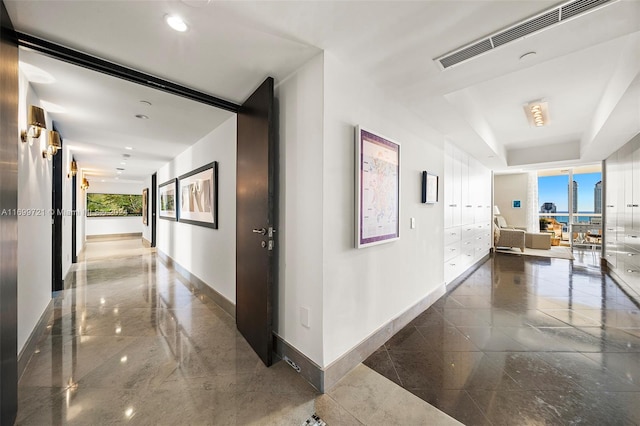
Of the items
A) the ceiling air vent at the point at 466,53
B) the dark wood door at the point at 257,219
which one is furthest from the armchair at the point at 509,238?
the dark wood door at the point at 257,219

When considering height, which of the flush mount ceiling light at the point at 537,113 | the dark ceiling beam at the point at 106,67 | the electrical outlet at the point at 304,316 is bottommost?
the electrical outlet at the point at 304,316

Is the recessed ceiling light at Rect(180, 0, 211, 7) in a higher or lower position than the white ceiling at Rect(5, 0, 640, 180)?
lower

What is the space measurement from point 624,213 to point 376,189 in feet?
16.8

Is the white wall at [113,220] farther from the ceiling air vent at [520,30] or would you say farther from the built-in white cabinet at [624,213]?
the built-in white cabinet at [624,213]

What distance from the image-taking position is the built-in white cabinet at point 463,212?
4.02 m

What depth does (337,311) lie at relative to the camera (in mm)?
1933

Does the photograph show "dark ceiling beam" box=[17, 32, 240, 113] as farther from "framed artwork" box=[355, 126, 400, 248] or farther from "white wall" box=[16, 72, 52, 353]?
"framed artwork" box=[355, 126, 400, 248]

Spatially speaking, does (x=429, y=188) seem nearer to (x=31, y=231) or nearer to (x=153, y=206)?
(x=31, y=231)

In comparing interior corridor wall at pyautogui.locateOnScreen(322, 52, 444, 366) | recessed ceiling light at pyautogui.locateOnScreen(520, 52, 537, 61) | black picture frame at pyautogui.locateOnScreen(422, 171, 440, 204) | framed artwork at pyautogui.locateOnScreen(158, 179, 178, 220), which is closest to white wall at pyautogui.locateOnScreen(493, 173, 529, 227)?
black picture frame at pyautogui.locateOnScreen(422, 171, 440, 204)

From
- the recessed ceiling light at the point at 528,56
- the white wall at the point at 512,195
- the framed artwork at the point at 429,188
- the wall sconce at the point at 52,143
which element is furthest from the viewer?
the white wall at the point at 512,195

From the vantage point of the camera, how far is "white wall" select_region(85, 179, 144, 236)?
33.3 feet

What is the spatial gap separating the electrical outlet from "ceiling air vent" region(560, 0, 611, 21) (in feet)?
8.36

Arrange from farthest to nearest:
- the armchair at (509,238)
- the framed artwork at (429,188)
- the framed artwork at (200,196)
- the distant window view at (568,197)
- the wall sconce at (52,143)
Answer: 1. the distant window view at (568,197)
2. the armchair at (509,238)
3. the framed artwork at (200,196)
4. the framed artwork at (429,188)
5. the wall sconce at (52,143)

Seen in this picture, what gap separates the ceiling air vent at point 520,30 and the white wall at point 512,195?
9217 millimetres
